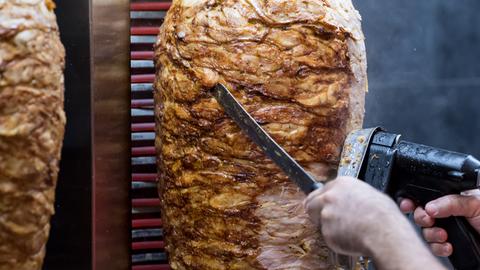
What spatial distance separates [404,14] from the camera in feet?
10.4

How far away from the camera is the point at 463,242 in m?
1.94

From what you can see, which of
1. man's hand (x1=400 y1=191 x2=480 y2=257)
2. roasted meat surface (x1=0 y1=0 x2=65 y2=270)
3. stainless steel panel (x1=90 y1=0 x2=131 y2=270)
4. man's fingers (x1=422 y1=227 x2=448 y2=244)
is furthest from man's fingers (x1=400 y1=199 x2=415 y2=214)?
roasted meat surface (x1=0 y1=0 x2=65 y2=270)

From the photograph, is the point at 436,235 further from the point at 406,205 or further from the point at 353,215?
the point at 353,215

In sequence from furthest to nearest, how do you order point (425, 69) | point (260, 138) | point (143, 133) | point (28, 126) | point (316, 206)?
point (425, 69), point (143, 133), point (260, 138), point (316, 206), point (28, 126)

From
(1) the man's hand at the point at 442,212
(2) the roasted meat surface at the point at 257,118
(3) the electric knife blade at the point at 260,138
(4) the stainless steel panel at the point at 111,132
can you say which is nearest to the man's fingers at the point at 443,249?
(1) the man's hand at the point at 442,212

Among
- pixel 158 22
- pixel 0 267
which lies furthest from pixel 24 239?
pixel 158 22

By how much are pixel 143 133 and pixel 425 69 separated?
1.52 m

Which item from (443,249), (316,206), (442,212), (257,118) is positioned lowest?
(443,249)

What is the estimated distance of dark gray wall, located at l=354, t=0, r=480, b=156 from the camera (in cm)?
317

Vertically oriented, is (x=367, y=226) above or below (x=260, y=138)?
below

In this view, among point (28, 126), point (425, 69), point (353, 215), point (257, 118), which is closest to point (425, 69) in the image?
point (425, 69)

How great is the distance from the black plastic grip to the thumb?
1.2 inches

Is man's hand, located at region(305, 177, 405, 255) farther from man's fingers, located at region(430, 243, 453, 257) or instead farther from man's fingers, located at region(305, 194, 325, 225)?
man's fingers, located at region(430, 243, 453, 257)

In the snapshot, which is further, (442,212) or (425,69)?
(425,69)
